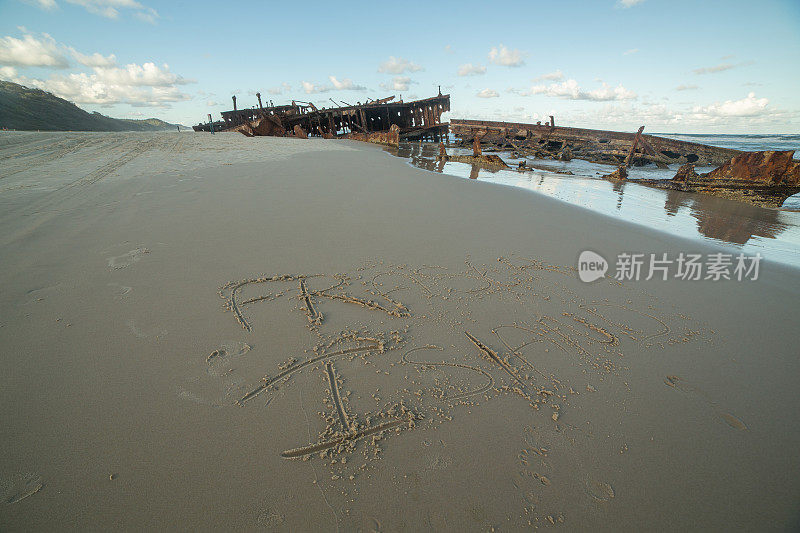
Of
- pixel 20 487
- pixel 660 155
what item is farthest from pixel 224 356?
pixel 660 155

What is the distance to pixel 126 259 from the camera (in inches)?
117

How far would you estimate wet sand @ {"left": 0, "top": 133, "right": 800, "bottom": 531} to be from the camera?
1280mm

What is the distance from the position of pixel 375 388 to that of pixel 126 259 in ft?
9.07

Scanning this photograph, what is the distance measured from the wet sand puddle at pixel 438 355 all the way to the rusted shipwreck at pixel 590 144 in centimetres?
1585

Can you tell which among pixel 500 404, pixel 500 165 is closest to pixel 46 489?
pixel 500 404

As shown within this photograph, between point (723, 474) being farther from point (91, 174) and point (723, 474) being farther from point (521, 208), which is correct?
point (91, 174)

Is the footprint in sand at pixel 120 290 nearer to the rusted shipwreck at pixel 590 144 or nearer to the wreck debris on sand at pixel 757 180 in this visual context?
the wreck debris on sand at pixel 757 180

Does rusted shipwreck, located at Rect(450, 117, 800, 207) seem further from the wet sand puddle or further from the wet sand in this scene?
the wet sand puddle

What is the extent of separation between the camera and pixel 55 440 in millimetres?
1410

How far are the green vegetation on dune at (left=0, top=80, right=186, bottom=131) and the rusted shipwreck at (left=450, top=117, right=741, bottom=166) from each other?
44578 mm

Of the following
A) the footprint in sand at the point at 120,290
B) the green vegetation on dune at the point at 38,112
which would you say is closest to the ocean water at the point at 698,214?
the footprint in sand at the point at 120,290

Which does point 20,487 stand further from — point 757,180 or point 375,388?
point 757,180

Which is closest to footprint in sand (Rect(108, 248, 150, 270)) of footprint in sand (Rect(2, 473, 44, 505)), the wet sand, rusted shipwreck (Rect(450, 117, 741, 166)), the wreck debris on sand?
the wet sand

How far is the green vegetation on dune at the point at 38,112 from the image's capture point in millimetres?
33344
